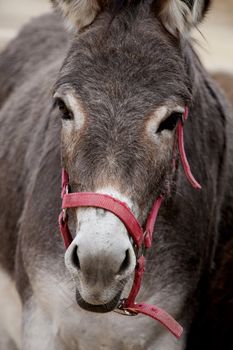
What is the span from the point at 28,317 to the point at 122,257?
4.08ft

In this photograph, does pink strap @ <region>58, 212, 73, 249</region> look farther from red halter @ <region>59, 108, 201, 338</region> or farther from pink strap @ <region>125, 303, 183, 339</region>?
pink strap @ <region>125, 303, 183, 339</region>

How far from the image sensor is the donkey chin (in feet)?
12.5

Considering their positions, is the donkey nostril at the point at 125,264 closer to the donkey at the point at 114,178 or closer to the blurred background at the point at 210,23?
the donkey at the point at 114,178

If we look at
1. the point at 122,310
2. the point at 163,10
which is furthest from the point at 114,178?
the point at 163,10

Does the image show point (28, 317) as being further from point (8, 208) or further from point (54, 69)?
point (54, 69)

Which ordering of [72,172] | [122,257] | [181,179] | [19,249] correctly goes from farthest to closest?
1. [19,249]
2. [181,179]
3. [72,172]
4. [122,257]

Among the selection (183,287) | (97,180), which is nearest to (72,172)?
(97,180)

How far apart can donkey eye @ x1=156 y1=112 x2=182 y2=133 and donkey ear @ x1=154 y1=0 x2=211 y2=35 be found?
16.0 inches

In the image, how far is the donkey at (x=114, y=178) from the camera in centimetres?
403

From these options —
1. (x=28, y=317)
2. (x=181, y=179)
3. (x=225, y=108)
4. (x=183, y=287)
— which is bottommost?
(x=28, y=317)

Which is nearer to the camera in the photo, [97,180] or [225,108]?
[97,180]

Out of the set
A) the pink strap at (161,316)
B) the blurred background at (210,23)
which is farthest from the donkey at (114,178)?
the blurred background at (210,23)

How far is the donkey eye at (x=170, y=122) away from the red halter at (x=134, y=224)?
7 centimetres

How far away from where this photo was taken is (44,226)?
482 cm
